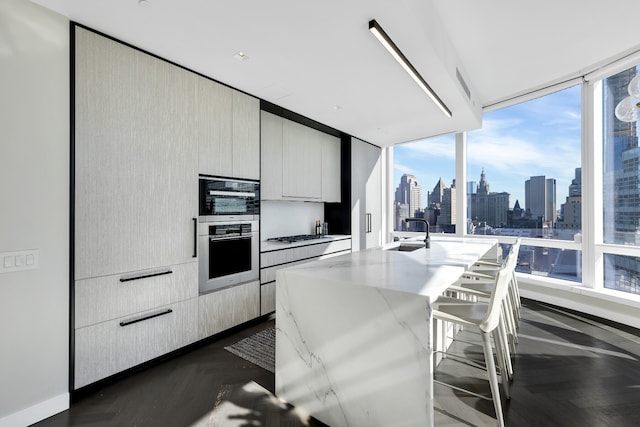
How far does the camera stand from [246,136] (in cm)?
333

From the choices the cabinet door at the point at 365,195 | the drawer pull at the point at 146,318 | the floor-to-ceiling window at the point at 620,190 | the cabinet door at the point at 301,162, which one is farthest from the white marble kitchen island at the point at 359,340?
the cabinet door at the point at 365,195

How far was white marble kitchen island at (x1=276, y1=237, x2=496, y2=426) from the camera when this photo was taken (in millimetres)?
1482

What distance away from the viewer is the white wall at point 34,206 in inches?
68.9

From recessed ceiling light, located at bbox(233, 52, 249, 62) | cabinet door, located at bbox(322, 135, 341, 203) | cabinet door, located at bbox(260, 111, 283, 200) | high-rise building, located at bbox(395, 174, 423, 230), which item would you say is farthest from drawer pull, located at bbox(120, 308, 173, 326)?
high-rise building, located at bbox(395, 174, 423, 230)

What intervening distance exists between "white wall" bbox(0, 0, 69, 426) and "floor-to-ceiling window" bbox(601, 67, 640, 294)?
5.22 meters

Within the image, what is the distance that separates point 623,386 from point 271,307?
3.12m

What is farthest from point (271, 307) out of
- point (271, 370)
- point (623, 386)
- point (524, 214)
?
point (524, 214)

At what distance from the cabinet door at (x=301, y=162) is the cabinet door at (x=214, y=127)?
3.76ft

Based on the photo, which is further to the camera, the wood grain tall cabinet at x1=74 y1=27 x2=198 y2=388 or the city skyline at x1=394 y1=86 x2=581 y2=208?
the city skyline at x1=394 y1=86 x2=581 y2=208

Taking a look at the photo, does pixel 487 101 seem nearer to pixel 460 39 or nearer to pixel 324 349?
pixel 460 39

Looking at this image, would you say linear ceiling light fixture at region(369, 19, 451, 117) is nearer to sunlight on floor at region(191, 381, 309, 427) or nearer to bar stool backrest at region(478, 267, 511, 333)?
bar stool backrest at region(478, 267, 511, 333)

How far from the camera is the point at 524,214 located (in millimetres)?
4551

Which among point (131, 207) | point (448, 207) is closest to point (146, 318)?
point (131, 207)

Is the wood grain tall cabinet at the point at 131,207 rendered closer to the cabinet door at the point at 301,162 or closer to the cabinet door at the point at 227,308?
the cabinet door at the point at 227,308
